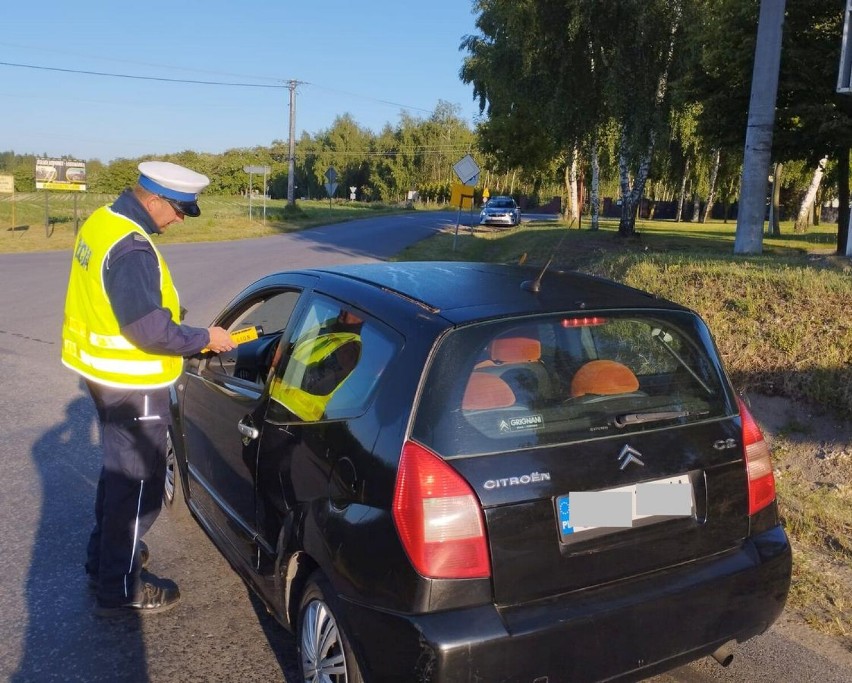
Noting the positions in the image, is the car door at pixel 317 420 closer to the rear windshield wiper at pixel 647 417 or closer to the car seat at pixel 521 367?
the car seat at pixel 521 367

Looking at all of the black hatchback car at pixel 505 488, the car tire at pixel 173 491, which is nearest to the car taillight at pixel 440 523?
the black hatchback car at pixel 505 488

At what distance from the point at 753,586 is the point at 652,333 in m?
0.97

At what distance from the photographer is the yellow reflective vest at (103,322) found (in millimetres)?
3248

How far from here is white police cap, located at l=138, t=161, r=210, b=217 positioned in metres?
3.44

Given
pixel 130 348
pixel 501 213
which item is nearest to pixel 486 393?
pixel 130 348

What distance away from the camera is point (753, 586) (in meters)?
2.71

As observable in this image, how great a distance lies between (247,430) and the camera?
3.24 metres

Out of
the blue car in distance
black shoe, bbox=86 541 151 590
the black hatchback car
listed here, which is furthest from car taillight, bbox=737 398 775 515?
the blue car in distance

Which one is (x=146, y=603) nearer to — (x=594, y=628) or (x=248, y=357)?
(x=248, y=357)

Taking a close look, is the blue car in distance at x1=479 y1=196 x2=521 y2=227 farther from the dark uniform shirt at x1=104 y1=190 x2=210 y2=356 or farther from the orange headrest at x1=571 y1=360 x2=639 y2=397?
the orange headrest at x1=571 y1=360 x2=639 y2=397

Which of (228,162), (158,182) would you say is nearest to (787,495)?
(158,182)

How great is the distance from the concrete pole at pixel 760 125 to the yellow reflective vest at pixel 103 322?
960 cm

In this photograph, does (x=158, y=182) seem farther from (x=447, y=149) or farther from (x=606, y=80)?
(x=447, y=149)

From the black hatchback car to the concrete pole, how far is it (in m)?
8.77
